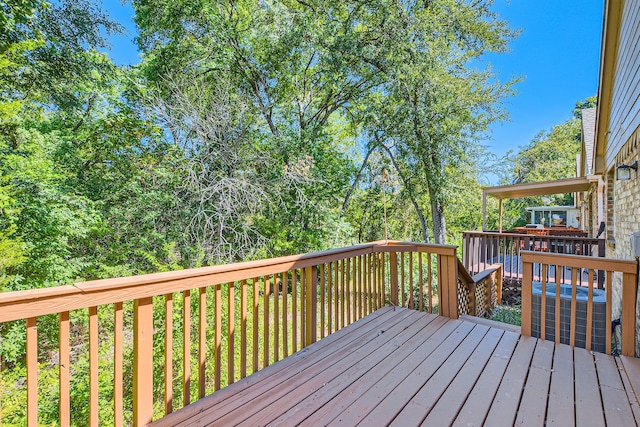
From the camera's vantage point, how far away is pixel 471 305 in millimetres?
4805

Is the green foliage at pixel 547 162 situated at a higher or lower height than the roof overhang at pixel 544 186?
higher

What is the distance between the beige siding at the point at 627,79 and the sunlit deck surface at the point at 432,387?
2360 mm

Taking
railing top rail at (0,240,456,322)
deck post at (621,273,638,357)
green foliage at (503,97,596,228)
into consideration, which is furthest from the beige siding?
green foliage at (503,97,596,228)

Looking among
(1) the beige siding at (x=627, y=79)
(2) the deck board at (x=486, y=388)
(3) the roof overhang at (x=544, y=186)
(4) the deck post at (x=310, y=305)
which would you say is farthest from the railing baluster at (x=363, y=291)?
(3) the roof overhang at (x=544, y=186)

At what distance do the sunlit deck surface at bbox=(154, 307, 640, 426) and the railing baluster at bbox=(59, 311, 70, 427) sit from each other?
509mm

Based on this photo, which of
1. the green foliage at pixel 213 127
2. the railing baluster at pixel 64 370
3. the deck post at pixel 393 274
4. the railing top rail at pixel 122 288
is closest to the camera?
the railing top rail at pixel 122 288

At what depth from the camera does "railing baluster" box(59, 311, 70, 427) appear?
1439mm

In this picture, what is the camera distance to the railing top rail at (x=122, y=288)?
130 centimetres

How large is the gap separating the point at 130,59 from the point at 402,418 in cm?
964

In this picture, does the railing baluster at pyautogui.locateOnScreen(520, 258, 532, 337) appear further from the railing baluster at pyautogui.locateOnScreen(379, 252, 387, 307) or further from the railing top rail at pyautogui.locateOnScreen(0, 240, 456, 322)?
the railing top rail at pyautogui.locateOnScreen(0, 240, 456, 322)

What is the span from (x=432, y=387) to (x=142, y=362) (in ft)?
6.13

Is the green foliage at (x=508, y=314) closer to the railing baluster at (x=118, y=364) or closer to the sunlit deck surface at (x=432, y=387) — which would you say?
the sunlit deck surface at (x=432, y=387)

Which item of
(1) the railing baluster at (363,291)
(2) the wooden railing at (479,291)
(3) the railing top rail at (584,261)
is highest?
(3) the railing top rail at (584,261)

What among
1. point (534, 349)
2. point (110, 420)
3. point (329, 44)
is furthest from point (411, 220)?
point (110, 420)
